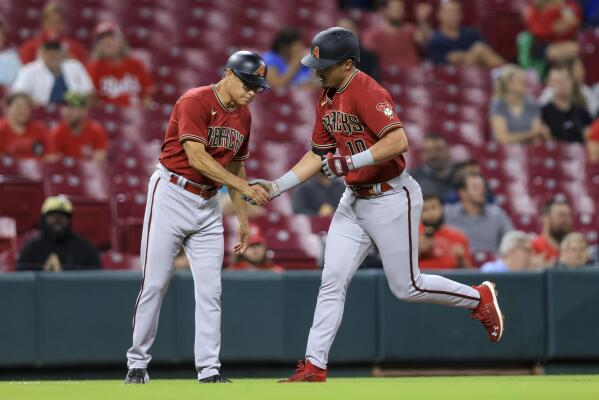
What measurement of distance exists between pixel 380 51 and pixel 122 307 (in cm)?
520

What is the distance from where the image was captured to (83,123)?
32.1 feet

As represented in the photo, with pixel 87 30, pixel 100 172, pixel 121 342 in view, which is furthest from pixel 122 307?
pixel 87 30

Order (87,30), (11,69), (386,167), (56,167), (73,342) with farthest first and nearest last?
(87,30)
(11,69)
(56,167)
(73,342)
(386,167)

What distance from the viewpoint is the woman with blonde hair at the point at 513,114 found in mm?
11109

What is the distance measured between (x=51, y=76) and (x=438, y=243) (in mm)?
4045

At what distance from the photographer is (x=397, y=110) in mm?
11125

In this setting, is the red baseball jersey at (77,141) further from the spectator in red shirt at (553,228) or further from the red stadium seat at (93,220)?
the spectator in red shirt at (553,228)

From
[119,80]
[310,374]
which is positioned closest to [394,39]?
[119,80]

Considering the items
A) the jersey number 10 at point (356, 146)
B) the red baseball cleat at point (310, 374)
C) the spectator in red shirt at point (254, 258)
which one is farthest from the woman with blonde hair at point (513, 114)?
the red baseball cleat at point (310, 374)

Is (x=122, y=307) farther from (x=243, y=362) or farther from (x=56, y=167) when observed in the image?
(x=56, y=167)

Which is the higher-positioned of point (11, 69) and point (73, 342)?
point (11, 69)

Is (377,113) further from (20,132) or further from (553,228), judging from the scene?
(20,132)

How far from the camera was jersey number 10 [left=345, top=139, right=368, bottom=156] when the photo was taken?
5.65m

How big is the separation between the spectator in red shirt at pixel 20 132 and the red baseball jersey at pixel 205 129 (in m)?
3.91
